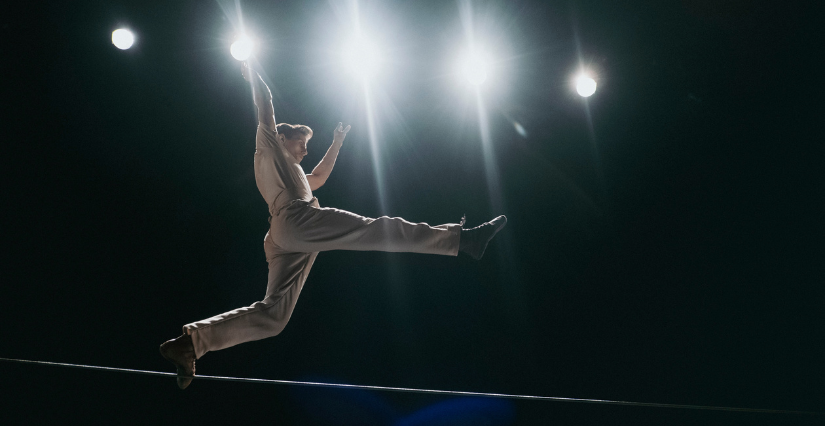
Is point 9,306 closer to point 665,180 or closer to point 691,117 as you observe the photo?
point 665,180

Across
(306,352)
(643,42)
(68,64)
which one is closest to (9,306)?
(68,64)

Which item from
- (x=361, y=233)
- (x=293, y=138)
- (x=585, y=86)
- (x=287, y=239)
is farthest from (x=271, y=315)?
(x=585, y=86)

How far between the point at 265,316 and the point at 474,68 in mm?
2083

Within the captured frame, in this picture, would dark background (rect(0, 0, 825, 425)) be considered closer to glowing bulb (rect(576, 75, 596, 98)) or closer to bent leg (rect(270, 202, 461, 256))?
glowing bulb (rect(576, 75, 596, 98))

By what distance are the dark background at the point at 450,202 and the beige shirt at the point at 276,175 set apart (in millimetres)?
1111

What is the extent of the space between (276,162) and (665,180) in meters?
2.42

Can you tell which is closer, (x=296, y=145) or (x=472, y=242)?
(x=472, y=242)

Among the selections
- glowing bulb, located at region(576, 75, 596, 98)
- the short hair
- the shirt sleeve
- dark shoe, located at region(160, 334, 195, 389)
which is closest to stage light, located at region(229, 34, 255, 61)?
the short hair

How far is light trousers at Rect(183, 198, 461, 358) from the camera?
1.86 m

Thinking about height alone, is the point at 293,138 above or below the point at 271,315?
above

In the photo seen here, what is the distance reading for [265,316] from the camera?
1.89 m

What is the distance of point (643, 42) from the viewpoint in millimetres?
2896

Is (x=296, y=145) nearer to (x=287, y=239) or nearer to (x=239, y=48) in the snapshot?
(x=287, y=239)

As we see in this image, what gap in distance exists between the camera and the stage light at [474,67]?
306 cm
